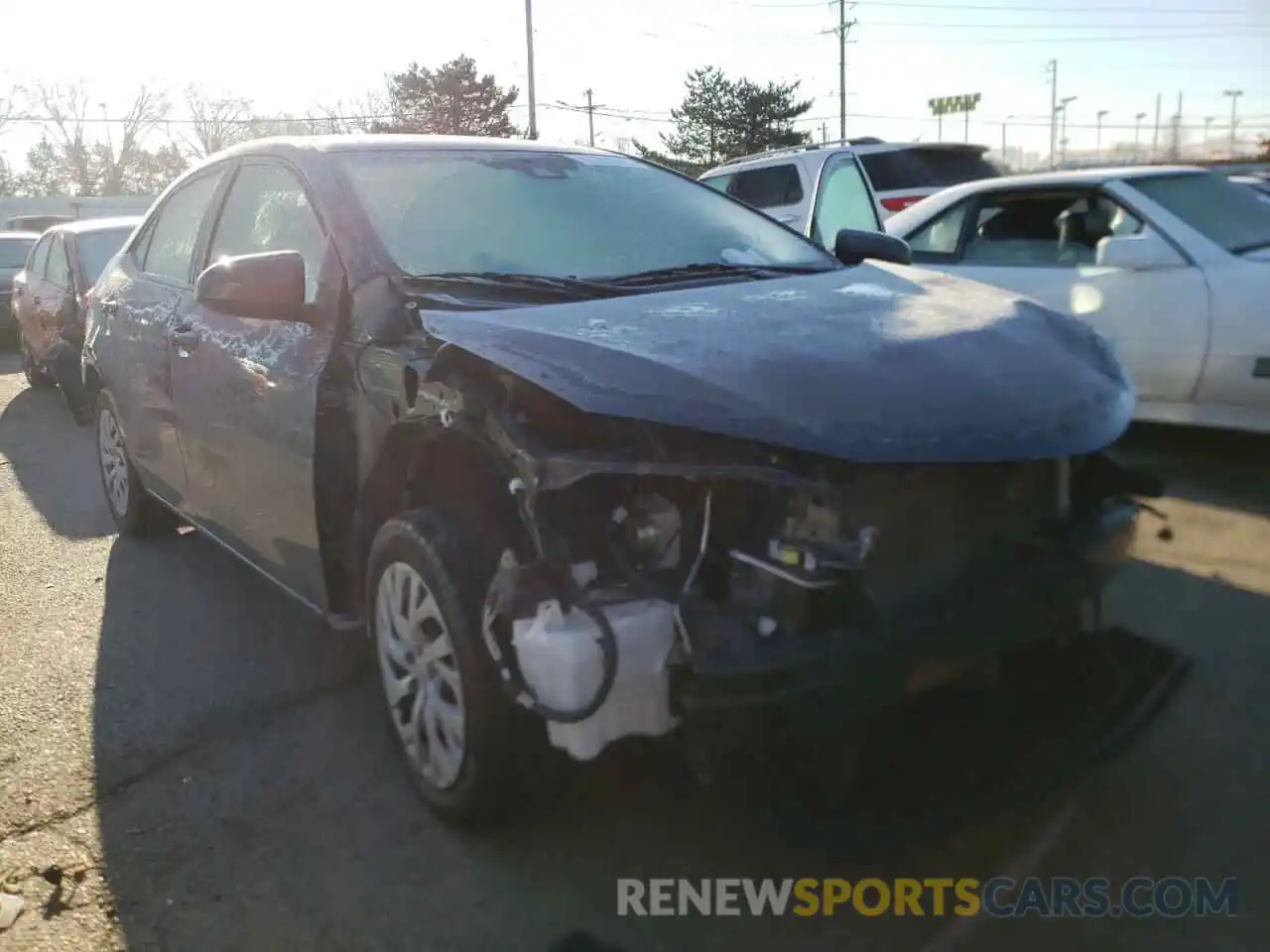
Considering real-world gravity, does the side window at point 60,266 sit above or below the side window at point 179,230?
below

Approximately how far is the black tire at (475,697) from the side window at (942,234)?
16.3 ft

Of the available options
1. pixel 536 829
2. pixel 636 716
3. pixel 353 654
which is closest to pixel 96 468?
pixel 353 654

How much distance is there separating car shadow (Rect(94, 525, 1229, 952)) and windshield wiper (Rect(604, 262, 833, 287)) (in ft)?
4.48

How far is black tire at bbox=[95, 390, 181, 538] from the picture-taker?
17.3 ft

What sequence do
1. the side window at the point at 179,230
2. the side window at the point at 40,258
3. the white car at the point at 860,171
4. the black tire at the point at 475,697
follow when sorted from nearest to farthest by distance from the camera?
the black tire at the point at 475,697
the side window at the point at 179,230
the side window at the point at 40,258
the white car at the point at 860,171

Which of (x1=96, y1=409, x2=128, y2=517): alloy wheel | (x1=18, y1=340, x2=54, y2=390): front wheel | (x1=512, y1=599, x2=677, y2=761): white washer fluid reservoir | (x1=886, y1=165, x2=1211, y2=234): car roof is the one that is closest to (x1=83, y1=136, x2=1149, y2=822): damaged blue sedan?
(x1=512, y1=599, x2=677, y2=761): white washer fluid reservoir

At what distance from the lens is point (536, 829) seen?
2805 millimetres

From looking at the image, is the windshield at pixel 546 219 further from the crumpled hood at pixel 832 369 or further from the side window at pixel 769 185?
the side window at pixel 769 185

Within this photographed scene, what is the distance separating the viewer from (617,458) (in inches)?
92.5

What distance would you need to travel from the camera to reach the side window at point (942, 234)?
6.88 meters

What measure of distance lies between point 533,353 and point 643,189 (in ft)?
5.40

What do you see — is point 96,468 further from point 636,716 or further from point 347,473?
point 636,716

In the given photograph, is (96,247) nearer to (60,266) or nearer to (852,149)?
(60,266)

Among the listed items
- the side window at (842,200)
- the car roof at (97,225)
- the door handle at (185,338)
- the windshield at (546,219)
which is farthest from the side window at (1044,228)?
the car roof at (97,225)
